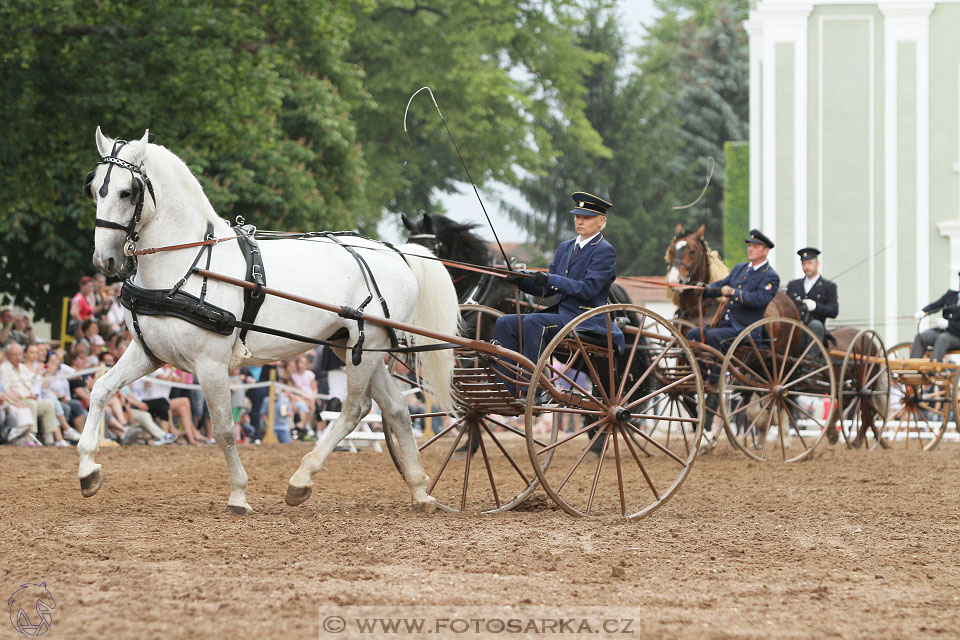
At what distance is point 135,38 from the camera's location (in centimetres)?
1535

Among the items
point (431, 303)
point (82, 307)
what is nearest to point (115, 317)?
point (82, 307)

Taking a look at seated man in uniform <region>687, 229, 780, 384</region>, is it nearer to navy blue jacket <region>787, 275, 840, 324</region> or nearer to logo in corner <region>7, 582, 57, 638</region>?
navy blue jacket <region>787, 275, 840, 324</region>

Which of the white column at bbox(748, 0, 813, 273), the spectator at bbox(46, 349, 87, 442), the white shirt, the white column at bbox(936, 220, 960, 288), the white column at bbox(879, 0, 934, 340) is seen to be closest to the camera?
the white shirt

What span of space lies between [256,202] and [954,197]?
1365 centimetres

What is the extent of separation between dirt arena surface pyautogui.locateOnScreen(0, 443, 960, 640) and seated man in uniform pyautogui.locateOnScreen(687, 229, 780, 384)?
90.1 inches

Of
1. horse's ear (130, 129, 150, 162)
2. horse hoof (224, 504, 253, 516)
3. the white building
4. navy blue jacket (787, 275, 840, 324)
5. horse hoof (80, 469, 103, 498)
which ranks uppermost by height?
the white building

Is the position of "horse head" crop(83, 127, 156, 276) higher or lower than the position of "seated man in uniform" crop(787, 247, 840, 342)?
higher

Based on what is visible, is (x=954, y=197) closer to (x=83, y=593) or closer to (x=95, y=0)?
(x=95, y=0)

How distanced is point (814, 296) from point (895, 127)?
12.8 m

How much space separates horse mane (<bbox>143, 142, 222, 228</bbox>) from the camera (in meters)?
7.48

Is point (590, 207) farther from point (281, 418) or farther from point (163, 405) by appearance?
point (281, 418)

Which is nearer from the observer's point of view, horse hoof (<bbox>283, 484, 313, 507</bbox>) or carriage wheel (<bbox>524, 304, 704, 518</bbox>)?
carriage wheel (<bbox>524, 304, 704, 518</bbox>)

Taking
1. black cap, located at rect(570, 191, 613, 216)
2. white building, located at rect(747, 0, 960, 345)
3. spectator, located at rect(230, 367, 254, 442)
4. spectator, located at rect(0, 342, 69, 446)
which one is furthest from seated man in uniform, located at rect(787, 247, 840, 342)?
white building, located at rect(747, 0, 960, 345)

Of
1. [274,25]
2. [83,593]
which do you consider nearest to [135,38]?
[274,25]
